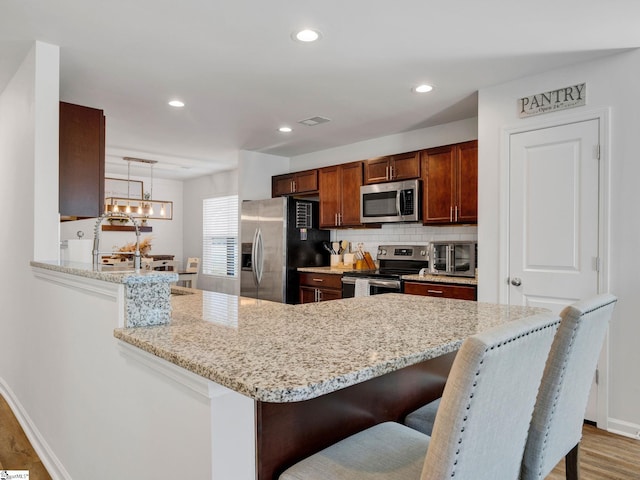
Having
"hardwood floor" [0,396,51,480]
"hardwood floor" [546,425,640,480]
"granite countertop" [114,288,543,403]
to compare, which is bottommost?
"hardwood floor" [546,425,640,480]

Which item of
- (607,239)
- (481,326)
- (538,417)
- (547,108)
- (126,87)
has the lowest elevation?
(538,417)

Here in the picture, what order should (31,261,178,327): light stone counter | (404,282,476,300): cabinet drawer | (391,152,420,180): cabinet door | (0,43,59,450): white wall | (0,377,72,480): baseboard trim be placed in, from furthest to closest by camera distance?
1. (391,152,420,180): cabinet door
2. (404,282,476,300): cabinet drawer
3. (0,43,59,450): white wall
4. (0,377,72,480): baseboard trim
5. (31,261,178,327): light stone counter

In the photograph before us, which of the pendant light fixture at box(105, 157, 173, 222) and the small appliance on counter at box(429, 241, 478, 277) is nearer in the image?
the small appliance on counter at box(429, 241, 478, 277)

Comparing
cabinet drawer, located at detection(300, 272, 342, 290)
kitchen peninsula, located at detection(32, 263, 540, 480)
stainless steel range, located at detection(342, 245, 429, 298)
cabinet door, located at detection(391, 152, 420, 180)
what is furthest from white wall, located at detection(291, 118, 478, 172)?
kitchen peninsula, located at detection(32, 263, 540, 480)

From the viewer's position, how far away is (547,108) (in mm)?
2926

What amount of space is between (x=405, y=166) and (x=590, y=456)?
2845mm

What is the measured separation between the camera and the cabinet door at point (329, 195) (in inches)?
195

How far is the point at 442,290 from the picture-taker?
11.9ft

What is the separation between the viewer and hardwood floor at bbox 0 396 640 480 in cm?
215

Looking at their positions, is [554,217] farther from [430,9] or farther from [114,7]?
[114,7]

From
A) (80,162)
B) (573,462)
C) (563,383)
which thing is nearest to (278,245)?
(80,162)

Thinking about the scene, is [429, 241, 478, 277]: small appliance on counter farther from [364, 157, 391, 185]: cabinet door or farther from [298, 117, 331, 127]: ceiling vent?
[298, 117, 331, 127]: ceiling vent

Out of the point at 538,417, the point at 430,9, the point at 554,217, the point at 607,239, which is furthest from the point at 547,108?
the point at 538,417

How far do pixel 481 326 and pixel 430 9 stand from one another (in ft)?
5.51
